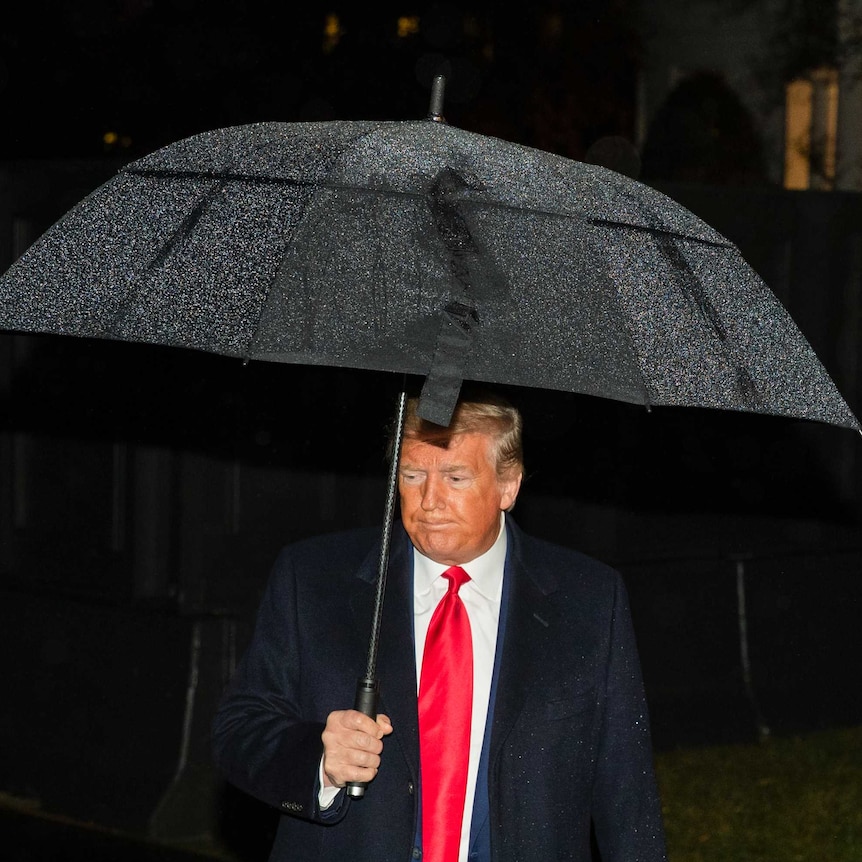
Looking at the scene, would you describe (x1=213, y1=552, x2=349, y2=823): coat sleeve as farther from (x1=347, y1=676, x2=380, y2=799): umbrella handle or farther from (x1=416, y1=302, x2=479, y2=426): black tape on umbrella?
(x1=416, y1=302, x2=479, y2=426): black tape on umbrella

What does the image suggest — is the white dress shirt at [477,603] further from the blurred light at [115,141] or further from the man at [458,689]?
the blurred light at [115,141]

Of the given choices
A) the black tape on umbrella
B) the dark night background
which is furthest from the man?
the dark night background

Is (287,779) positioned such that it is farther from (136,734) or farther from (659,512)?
(659,512)

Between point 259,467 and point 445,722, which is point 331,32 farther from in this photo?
point 445,722

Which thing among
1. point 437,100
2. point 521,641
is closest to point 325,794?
point 521,641

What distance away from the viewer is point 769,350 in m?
3.67

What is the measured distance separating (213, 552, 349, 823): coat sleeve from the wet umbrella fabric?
0.79 m

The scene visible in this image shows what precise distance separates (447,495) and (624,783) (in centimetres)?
73

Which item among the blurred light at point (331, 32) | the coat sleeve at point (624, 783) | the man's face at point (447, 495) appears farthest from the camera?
the blurred light at point (331, 32)

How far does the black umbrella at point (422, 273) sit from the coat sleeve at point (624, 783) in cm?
61

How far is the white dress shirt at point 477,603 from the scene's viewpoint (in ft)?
12.5

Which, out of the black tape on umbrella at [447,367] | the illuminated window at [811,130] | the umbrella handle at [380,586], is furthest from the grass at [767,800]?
the black tape on umbrella at [447,367]

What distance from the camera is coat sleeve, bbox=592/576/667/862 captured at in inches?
152

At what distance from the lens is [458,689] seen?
375 cm
